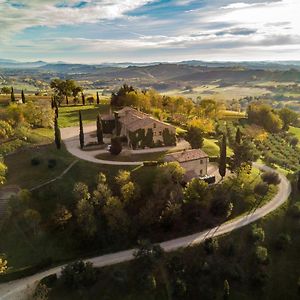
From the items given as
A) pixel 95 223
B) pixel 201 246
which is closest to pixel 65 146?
pixel 95 223

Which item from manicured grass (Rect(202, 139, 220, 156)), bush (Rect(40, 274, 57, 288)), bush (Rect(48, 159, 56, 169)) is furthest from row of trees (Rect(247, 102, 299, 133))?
bush (Rect(40, 274, 57, 288))

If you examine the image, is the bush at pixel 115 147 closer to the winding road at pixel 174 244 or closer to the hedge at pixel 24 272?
the winding road at pixel 174 244

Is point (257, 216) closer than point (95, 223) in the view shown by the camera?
No

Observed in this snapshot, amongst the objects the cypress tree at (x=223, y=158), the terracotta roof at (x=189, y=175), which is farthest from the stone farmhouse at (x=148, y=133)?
the cypress tree at (x=223, y=158)

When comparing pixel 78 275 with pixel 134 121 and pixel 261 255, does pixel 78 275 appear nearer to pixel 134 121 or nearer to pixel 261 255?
pixel 261 255

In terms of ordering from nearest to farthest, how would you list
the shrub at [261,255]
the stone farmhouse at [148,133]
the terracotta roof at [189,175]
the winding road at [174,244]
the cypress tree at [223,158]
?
1. the winding road at [174,244]
2. the shrub at [261,255]
3. the terracotta roof at [189,175]
4. the cypress tree at [223,158]
5. the stone farmhouse at [148,133]

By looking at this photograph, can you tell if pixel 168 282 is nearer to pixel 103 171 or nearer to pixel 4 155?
pixel 103 171
